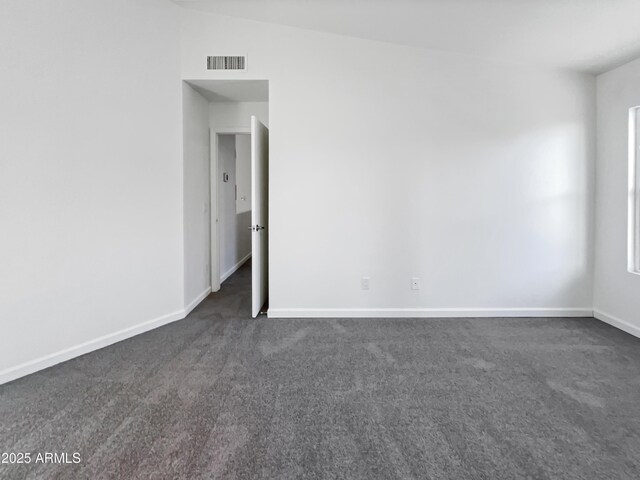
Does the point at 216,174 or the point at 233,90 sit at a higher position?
the point at 233,90

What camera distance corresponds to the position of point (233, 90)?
3961 millimetres

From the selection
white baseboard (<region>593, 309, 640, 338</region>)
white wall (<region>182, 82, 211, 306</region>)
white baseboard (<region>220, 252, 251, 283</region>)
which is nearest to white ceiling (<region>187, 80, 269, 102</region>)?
white wall (<region>182, 82, 211, 306</region>)

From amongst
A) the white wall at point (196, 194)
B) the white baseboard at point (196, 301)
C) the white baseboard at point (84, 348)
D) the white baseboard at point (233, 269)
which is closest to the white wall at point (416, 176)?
the white wall at point (196, 194)

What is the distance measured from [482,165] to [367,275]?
1.67 m

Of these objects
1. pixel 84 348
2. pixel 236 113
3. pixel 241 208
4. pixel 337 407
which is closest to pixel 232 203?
pixel 241 208

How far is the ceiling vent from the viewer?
359cm

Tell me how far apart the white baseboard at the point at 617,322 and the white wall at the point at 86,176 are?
4.42m

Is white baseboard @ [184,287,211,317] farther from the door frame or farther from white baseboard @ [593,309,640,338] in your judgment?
white baseboard @ [593,309,640,338]

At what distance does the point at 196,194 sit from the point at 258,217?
0.89 metres

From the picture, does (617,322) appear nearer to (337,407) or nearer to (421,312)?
(421,312)

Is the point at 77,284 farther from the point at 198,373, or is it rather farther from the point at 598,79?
the point at 598,79

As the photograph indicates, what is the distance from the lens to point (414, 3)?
114 inches

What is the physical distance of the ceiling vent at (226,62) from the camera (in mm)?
3586

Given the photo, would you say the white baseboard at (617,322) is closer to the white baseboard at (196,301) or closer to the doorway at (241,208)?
the doorway at (241,208)
